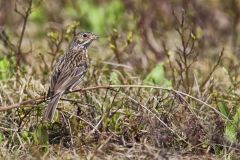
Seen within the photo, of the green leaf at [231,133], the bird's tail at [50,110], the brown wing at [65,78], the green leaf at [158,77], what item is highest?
the brown wing at [65,78]

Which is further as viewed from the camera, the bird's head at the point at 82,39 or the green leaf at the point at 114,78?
the green leaf at the point at 114,78

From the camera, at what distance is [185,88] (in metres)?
7.75

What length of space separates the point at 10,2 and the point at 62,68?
4812 mm

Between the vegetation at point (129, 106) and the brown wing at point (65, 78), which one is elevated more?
the brown wing at point (65, 78)

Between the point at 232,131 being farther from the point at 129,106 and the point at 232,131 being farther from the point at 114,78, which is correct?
the point at 114,78

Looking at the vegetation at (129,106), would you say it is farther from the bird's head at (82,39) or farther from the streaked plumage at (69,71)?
the bird's head at (82,39)

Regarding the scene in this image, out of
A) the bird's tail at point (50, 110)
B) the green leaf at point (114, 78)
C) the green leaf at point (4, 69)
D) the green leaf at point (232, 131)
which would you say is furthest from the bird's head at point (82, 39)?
the green leaf at point (232, 131)

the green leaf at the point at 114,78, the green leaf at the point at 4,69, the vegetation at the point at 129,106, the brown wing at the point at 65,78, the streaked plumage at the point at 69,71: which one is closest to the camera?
the vegetation at the point at 129,106

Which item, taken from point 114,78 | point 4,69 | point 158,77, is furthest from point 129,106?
point 4,69

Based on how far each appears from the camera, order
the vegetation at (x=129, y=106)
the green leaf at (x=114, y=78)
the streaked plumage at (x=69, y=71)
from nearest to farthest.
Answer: the vegetation at (x=129, y=106)
the streaked plumage at (x=69, y=71)
the green leaf at (x=114, y=78)

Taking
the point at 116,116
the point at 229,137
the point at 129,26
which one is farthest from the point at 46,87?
the point at 129,26

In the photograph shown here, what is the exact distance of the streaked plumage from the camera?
6587 mm

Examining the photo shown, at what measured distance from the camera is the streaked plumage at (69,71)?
21.6ft

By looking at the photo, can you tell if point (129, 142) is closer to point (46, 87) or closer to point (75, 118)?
point (75, 118)
